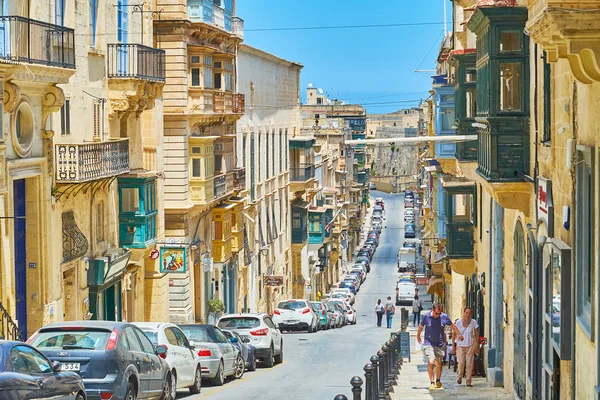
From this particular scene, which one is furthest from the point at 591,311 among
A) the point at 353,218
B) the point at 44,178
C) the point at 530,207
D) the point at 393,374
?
the point at 353,218

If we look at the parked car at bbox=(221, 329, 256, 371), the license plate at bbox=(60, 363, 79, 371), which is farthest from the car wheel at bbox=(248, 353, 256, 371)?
the license plate at bbox=(60, 363, 79, 371)

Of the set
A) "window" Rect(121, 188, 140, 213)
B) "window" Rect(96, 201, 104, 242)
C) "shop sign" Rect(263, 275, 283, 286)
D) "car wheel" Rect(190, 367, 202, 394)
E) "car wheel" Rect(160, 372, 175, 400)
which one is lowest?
"shop sign" Rect(263, 275, 283, 286)

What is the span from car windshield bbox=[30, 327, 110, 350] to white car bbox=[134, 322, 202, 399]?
11.7 feet

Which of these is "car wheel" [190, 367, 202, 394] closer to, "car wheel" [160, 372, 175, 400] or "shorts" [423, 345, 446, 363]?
"car wheel" [160, 372, 175, 400]

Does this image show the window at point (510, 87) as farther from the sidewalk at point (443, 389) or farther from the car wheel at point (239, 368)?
the car wheel at point (239, 368)

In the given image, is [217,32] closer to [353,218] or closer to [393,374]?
[393,374]

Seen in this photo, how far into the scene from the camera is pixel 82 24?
27688mm

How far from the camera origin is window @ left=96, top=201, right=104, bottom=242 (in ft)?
97.7

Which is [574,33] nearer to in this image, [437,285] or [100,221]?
[100,221]

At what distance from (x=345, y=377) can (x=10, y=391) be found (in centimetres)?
1400

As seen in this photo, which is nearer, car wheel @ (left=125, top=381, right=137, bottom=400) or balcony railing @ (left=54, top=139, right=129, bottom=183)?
car wheel @ (left=125, top=381, right=137, bottom=400)

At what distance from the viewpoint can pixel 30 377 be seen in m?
12.6

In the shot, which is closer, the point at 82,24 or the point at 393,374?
the point at 393,374

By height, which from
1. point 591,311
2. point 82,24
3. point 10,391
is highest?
point 82,24
